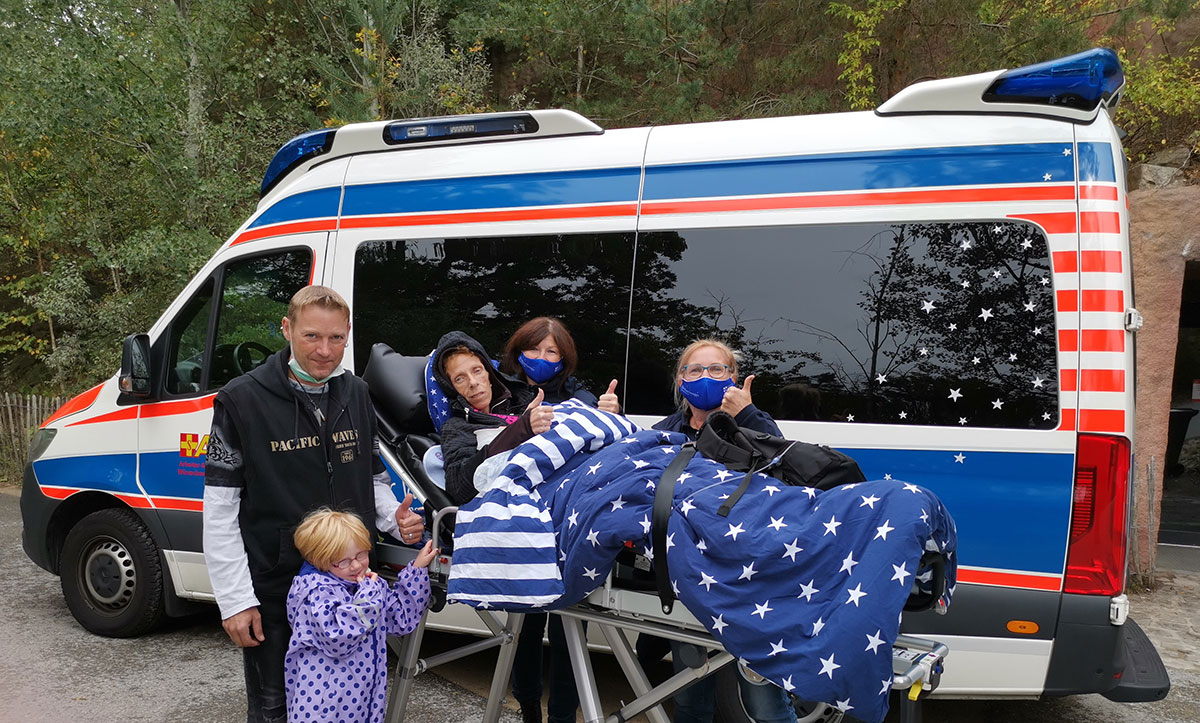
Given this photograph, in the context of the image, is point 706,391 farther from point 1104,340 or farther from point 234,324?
point 234,324

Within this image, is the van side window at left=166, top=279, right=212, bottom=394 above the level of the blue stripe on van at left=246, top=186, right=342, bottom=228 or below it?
below

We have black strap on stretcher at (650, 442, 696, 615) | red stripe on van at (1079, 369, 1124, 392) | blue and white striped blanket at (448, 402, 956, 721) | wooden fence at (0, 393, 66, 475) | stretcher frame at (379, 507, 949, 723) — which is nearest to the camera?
blue and white striped blanket at (448, 402, 956, 721)

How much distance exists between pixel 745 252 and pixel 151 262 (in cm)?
886

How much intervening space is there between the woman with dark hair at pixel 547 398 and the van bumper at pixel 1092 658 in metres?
1.80

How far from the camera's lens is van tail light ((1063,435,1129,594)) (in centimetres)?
324

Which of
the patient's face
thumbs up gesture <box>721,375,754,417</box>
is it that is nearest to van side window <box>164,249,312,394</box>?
the patient's face

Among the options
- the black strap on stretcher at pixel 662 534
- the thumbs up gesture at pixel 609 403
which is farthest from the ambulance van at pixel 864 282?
the black strap on stretcher at pixel 662 534

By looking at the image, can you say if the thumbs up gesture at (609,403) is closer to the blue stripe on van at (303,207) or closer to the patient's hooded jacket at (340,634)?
the patient's hooded jacket at (340,634)

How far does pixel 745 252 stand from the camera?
384cm

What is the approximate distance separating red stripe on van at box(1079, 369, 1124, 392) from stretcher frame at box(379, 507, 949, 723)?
1394 millimetres

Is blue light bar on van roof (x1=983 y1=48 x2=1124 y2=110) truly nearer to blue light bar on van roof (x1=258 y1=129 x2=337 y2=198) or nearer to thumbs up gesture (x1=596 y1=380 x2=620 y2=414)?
thumbs up gesture (x1=596 y1=380 x2=620 y2=414)

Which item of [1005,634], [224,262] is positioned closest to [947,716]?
[1005,634]

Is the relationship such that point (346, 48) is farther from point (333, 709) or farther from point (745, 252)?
point (333, 709)

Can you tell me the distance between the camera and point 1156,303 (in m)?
7.10
